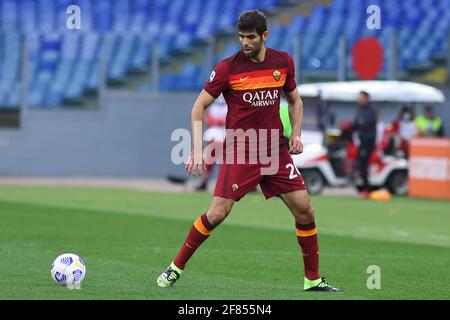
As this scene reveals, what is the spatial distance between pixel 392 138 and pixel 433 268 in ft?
45.3

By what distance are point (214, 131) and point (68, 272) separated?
15.3m

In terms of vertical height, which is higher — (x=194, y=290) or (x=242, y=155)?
(x=242, y=155)

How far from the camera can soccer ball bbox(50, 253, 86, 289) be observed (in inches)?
368

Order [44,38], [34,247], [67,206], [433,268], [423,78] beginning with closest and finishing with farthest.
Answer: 1. [433,268]
2. [34,247]
3. [67,206]
4. [44,38]
5. [423,78]

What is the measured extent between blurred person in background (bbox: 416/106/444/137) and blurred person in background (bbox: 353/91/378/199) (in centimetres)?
487

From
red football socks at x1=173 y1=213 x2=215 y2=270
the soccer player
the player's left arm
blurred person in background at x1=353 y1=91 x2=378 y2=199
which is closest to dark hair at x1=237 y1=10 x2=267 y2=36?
the soccer player

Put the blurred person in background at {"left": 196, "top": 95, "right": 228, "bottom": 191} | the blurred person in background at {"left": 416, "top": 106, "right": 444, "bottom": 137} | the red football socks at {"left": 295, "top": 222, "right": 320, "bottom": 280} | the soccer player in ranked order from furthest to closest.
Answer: the blurred person in background at {"left": 416, "top": 106, "right": 444, "bottom": 137} → the blurred person in background at {"left": 196, "top": 95, "right": 228, "bottom": 191} → the red football socks at {"left": 295, "top": 222, "right": 320, "bottom": 280} → the soccer player

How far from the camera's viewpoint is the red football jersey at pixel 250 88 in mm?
9469

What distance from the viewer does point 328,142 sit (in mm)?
25156

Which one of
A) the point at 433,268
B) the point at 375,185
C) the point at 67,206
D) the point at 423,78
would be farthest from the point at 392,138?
the point at 433,268

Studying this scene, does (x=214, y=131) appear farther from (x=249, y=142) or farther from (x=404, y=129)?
(x=249, y=142)

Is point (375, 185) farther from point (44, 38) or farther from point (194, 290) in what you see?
point (194, 290)

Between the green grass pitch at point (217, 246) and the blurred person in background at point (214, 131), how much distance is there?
0.99 m

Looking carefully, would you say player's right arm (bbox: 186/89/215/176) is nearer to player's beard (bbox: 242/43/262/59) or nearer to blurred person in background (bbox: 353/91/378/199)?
player's beard (bbox: 242/43/262/59)
